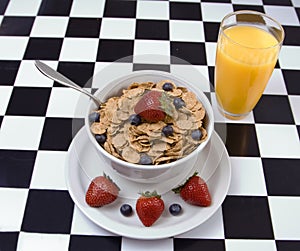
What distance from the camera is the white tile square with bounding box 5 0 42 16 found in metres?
1.37

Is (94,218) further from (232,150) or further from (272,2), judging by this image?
(272,2)

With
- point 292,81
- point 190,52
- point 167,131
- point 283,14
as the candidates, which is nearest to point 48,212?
point 167,131

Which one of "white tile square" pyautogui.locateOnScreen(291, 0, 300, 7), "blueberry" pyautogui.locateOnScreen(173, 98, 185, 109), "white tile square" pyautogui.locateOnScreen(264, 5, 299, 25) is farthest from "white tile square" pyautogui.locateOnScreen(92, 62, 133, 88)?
"white tile square" pyautogui.locateOnScreen(291, 0, 300, 7)

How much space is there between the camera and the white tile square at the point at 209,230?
2.87ft

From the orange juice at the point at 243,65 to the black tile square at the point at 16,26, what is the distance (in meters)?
0.59

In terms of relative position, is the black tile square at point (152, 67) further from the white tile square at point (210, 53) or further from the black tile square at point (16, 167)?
the black tile square at point (16, 167)

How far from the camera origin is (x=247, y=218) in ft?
2.98

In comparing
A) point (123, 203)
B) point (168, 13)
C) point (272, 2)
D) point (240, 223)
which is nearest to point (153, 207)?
point (123, 203)

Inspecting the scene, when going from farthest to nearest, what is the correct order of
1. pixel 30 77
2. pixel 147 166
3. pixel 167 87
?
pixel 30 77 < pixel 167 87 < pixel 147 166

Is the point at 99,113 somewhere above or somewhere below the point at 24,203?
above

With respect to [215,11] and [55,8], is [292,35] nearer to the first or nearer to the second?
[215,11]

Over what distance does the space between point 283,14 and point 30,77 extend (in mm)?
791

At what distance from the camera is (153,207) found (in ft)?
2.77

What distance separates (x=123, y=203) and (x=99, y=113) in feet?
0.61
